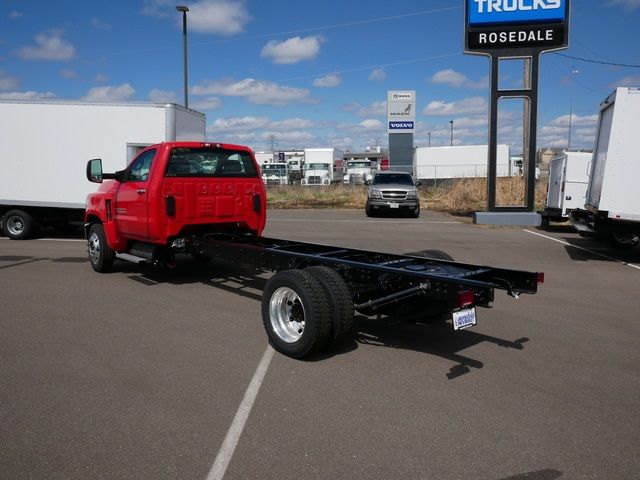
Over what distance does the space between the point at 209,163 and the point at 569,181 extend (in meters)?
11.7

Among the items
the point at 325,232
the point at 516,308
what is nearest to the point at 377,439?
the point at 516,308

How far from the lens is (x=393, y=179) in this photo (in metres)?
22.7

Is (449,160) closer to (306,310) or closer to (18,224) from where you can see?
(18,224)

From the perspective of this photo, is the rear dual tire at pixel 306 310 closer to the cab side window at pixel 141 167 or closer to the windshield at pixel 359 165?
the cab side window at pixel 141 167

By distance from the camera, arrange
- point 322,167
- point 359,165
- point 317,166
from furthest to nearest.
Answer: point 359,165
point 317,166
point 322,167

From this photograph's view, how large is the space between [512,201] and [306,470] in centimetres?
2352

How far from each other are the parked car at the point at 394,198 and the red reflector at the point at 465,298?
679 inches

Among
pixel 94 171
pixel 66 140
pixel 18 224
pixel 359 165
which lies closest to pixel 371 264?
pixel 94 171

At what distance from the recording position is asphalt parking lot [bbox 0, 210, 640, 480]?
10.8 ft

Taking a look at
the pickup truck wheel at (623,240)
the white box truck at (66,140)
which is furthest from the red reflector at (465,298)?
the pickup truck wheel at (623,240)

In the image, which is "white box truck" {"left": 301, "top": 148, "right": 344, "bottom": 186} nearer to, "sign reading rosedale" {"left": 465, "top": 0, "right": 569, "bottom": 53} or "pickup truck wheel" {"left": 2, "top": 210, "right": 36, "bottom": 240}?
"sign reading rosedale" {"left": 465, "top": 0, "right": 569, "bottom": 53}

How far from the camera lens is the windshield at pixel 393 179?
890 inches

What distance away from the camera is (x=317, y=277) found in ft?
16.5

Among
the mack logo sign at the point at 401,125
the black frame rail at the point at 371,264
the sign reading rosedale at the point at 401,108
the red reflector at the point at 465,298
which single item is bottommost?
the red reflector at the point at 465,298
